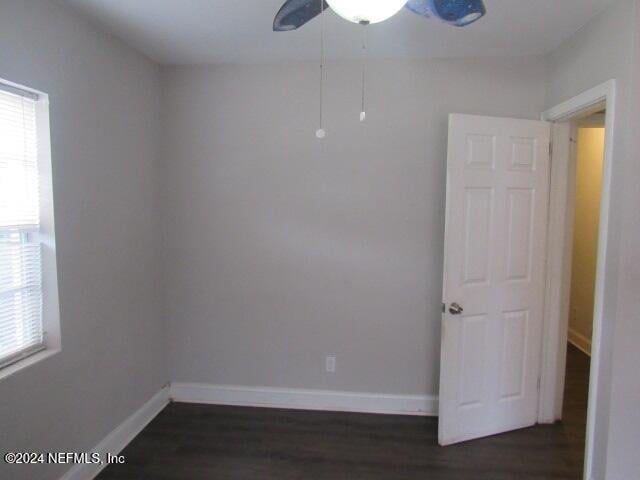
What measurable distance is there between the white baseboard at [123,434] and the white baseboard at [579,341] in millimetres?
4064

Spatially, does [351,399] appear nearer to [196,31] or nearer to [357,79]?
[357,79]

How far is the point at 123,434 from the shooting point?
2279 mm

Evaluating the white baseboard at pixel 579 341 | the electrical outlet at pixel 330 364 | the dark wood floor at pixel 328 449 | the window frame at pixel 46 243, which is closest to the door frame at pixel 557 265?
the dark wood floor at pixel 328 449

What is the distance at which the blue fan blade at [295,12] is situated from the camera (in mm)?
1185

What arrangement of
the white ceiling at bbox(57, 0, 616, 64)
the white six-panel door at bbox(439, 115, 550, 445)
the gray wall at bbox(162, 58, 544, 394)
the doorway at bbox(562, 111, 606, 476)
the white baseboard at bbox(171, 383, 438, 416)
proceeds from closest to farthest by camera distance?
the white ceiling at bbox(57, 0, 616, 64)
the white six-panel door at bbox(439, 115, 550, 445)
the gray wall at bbox(162, 58, 544, 394)
the white baseboard at bbox(171, 383, 438, 416)
the doorway at bbox(562, 111, 606, 476)

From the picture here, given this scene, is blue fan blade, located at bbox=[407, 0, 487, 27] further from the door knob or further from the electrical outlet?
the electrical outlet

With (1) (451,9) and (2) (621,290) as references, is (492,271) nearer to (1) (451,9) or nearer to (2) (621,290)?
(2) (621,290)

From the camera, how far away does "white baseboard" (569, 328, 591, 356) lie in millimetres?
3753

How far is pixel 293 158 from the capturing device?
2.62m

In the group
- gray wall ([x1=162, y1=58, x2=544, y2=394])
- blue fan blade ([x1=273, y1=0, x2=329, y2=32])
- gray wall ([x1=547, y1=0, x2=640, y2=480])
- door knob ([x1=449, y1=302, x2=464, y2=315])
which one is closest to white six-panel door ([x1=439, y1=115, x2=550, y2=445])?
door knob ([x1=449, y1=302, x2=464, y2=315])

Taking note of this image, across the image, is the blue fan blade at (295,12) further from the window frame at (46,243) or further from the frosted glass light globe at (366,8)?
the window frame at (46,243)

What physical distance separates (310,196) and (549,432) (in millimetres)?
2268

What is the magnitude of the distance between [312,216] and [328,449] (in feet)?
5.01

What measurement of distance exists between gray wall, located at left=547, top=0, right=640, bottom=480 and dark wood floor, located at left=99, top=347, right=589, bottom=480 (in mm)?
436
